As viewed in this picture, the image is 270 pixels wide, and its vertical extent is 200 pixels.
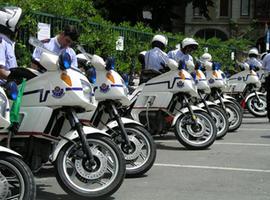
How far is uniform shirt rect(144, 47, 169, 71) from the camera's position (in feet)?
31.6

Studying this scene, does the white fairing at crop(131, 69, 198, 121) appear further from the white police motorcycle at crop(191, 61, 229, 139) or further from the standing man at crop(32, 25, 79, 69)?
the standing man at crop(32, 25, 79, 69)

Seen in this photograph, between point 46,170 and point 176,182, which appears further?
point 46,170

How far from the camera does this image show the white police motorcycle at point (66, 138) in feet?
18.5

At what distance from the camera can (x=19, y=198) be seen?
4.84m

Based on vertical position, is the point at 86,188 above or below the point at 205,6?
below

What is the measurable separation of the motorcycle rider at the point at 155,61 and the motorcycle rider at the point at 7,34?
369 cm

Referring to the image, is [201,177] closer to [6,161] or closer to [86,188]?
[86,188]

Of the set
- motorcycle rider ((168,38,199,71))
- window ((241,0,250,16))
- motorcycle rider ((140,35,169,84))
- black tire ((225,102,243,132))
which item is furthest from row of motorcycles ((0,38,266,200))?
window ((241,0,250,16))

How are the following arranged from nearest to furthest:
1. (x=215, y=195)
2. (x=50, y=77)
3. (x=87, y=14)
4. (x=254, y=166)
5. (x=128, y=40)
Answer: (x=50, y=77)
(x=215, y=195)
(x=254, y=166)
(x=87, y=14)
(x=128, y=40)

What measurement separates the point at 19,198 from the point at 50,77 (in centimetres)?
137

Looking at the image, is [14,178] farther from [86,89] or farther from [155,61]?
[155,61]

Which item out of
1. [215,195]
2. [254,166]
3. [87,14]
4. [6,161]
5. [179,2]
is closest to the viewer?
[6,161]

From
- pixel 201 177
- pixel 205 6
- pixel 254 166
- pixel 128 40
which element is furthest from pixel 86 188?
pixel 205 6

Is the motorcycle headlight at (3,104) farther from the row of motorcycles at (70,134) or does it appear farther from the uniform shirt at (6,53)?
the uniform shirt at (6,53)
